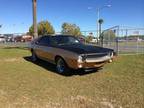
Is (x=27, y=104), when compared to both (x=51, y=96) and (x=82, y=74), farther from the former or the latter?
(x=82, y=74)

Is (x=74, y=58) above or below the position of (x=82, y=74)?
above

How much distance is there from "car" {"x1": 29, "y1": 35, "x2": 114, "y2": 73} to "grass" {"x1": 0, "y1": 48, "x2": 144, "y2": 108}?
0.45 meters

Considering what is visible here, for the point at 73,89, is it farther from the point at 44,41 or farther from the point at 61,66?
the point at 44,41

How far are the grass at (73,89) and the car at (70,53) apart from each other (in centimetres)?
45

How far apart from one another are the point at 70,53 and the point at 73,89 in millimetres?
1951

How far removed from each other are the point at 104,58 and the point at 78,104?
11.3ft

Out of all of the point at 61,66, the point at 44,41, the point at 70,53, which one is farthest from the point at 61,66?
the point at 44,41

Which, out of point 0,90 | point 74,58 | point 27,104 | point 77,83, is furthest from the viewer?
point 74,58

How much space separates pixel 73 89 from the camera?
6.96m

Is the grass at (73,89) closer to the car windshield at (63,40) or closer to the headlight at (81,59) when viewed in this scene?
the headlight at (81,59)

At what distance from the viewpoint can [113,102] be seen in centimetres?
580

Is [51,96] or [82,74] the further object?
[82,74]

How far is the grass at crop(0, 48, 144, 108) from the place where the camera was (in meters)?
5.78

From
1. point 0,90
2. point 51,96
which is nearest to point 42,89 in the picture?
point 51,96
